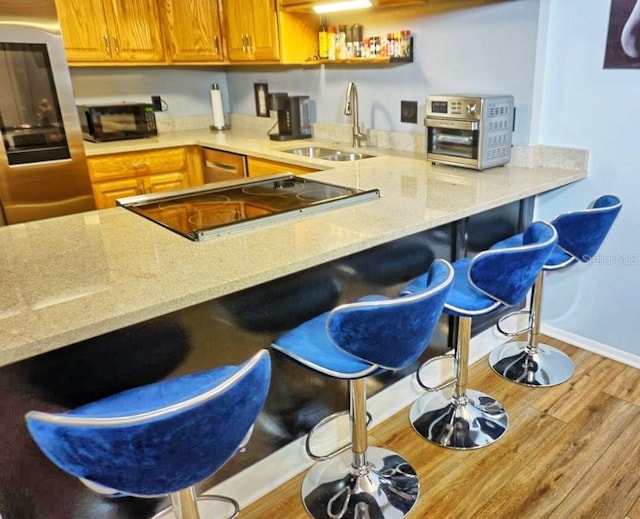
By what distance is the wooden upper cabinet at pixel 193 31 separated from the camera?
11.7 ft

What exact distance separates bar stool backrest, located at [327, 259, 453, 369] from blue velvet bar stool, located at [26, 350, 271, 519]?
0.29 m

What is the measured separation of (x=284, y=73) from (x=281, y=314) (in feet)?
8.48

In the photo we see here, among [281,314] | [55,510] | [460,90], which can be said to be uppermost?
[460,90]

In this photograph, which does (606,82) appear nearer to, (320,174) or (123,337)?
(320,174)

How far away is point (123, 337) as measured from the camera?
4.37ft

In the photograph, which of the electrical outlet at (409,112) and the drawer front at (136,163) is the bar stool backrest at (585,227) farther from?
the drawer front at (136,163)

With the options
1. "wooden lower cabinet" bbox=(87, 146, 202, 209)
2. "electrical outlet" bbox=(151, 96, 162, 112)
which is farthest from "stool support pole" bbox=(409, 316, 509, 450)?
"electrical outlet" bbox=(151, 96, 162, 112)

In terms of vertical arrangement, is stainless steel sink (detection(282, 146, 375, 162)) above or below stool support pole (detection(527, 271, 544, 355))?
above

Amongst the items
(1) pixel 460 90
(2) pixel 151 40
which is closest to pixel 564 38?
(1) pixel 460 90

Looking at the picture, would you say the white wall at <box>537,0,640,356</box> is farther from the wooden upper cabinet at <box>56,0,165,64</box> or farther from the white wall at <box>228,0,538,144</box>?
the wooden upper cabinet at <box>56,0,165,64</box>

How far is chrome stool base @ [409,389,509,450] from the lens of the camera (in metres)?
1.96

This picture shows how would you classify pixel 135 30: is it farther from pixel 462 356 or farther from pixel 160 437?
pixel 160 437

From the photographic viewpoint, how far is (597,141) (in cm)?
224

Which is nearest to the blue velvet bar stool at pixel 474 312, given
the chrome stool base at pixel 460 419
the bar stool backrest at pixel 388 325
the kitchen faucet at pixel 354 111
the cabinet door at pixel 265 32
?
the chrome stool base at pixel 460 419
